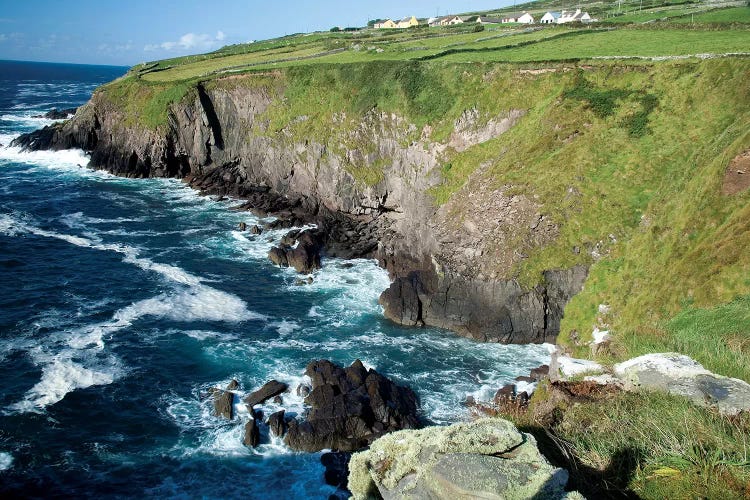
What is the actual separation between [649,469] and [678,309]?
1653cm

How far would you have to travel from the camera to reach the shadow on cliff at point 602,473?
948cm

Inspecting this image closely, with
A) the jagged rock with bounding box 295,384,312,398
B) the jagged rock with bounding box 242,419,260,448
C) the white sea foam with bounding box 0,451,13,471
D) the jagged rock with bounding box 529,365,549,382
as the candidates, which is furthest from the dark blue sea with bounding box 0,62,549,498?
the jagged rock with bounding box 529,365,549,382

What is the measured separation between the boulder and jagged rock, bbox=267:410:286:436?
15.4 meters

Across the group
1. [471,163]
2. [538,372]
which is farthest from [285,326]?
[471,163]

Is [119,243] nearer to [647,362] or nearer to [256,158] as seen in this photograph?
[256,158]

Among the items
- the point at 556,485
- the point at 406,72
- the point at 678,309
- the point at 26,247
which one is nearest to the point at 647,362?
the point at 556,485

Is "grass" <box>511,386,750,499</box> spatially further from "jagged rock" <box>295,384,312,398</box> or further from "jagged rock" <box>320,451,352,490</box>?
"jagged rock" <box>295,384,312,398</box>

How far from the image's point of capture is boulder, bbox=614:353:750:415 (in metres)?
11.5

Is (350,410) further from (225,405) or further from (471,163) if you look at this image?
(471,163)

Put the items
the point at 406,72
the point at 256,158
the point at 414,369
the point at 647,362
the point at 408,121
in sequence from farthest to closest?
1. the point at 256,158
2. the point at 406,72
3. the point at 408,121
4. the point at 414,369
5. the point at 647,362

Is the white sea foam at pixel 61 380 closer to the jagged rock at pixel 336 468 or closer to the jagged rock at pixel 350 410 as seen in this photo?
the jagged rock at pixel 350 410

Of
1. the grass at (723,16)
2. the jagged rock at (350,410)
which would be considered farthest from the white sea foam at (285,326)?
the grass at (723,16)

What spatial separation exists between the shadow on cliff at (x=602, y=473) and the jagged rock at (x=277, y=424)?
16.6 metres

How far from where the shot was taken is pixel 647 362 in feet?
46.2
